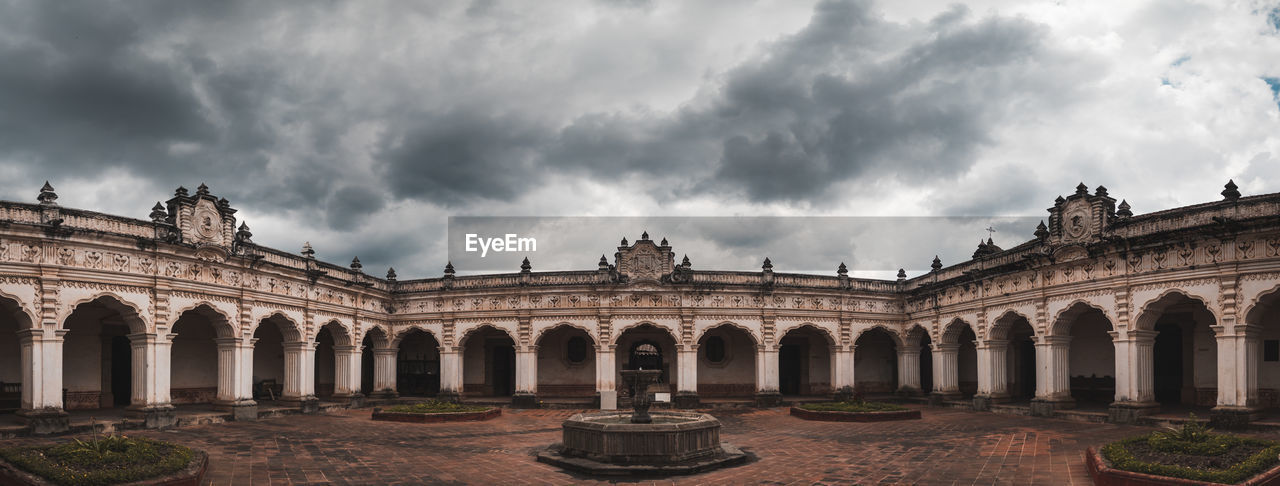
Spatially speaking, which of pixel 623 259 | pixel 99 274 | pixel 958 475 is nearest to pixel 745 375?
pixel 623 259

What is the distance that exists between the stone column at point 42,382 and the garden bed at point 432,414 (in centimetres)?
714

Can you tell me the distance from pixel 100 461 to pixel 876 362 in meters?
26.9

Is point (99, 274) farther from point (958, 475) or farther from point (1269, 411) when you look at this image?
point (1269, 411)

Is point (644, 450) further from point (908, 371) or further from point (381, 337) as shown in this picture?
point (381, 337)

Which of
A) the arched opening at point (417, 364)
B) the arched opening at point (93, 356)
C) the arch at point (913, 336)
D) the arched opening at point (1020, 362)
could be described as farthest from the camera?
the arched opening at point (417, 364)

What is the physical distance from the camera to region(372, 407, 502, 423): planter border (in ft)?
66.0

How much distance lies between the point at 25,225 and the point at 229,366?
21.6 ft

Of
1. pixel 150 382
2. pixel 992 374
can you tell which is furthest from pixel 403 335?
pixel 992 374

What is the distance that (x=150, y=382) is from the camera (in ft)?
60.0

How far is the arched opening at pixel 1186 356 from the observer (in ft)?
65.8

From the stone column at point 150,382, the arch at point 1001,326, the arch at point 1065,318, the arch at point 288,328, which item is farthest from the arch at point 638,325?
the stone column at point 150,382

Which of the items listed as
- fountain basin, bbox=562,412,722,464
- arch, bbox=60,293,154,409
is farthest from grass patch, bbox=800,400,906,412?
arch, bbox=60,293,154,409

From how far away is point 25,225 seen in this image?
15945 millimetres

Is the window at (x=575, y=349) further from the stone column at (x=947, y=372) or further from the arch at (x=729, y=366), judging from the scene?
the stone column at (x=947, y=372)
